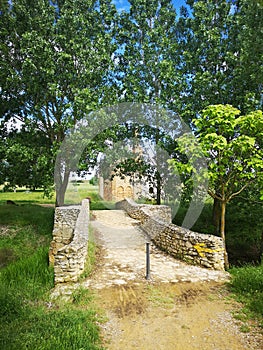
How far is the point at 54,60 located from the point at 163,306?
39.9ft

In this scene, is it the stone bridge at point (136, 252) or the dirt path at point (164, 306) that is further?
the stone bridge at point (136, 252)

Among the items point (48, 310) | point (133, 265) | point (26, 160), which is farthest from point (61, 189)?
point (48, 310)

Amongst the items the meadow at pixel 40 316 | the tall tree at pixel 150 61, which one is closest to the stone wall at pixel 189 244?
the meadow at pixel 40 316

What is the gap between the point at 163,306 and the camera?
526 cm

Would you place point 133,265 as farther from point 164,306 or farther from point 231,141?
point 231,141

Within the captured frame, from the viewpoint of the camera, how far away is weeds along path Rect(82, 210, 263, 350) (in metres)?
4.18

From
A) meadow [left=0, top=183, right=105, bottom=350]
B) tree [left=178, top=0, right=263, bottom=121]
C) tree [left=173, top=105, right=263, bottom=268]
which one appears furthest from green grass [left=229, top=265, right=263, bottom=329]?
tree [left=178, top=0, right=263, bottom=121]

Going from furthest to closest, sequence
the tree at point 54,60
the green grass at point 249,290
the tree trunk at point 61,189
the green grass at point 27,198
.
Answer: the green grass at point 27,198, the tree trunk at point 61,189, the tree at point 54,60, the green grass at point 249,290

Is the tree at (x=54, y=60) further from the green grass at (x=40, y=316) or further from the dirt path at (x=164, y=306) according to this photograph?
the dirt path at (x=164, y=306)

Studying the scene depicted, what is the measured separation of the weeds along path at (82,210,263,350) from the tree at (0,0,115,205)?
7.47 m

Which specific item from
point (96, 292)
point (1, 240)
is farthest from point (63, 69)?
point (96, 292)

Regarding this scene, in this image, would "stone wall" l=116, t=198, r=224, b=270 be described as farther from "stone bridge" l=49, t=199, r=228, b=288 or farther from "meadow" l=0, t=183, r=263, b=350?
"meadow" l=0, t=183, r=263, b=350

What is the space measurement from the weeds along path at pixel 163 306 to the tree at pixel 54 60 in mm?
7470

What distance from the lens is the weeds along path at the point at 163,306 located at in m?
4.18
